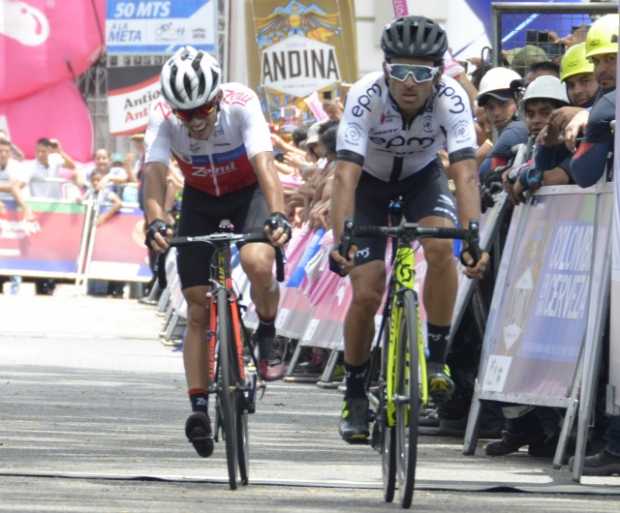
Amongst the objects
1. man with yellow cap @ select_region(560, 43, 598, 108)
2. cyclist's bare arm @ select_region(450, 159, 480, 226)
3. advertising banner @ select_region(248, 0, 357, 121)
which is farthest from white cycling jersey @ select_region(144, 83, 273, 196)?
advertising banner @ select_region(248, 0, 357, 121)

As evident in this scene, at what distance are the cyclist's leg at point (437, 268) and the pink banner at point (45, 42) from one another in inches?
1106

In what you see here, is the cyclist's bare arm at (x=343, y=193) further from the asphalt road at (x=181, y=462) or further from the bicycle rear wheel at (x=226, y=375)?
the asphalt road at (x=181, y=462)

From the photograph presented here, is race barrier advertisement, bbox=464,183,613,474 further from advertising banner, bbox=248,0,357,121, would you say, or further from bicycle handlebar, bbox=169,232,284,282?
advertising banner, bbox=248,0,357,121

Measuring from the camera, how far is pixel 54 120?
1540 inches

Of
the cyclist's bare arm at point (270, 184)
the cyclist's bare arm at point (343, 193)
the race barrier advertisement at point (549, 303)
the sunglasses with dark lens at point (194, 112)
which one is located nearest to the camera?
the cyclist's bare arm at point (343, 193)

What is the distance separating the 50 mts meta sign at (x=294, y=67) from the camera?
72.2 feet

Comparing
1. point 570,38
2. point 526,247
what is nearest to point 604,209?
point 526,247

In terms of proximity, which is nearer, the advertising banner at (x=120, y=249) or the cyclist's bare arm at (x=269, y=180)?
the cyclist's bare arm at (x=269, y=180)

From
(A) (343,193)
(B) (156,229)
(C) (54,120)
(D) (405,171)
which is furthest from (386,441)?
(C) (54,120)

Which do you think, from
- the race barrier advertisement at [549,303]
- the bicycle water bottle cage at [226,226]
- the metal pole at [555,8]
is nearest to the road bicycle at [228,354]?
the bicycle water bottle cage at [226,226]

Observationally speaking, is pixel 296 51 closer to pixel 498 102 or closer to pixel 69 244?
pixel 498 102

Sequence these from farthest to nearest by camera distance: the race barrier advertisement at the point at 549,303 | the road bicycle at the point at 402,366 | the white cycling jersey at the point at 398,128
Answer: the race barrier advertisement at the point at 549,303, the white cycling jersey at the point at 398,128, the road bicycle at the point at 402,366

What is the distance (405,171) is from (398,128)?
24 cm

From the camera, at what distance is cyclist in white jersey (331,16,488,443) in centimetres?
959
